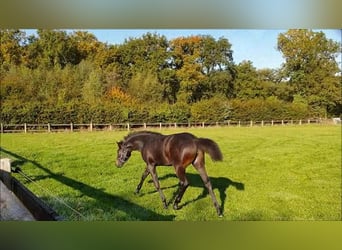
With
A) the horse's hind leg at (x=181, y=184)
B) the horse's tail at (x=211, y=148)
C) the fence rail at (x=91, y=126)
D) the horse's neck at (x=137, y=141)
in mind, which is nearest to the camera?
the horse's tail at (x=211, y=148)

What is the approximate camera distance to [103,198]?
3.59 m

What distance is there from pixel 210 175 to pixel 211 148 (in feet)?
1.05

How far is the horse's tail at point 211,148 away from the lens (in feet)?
11.0

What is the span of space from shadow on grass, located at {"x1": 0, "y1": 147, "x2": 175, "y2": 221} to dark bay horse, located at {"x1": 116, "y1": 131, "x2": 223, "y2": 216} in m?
0.14

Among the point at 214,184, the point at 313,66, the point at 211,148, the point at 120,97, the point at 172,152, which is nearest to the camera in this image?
the point at 211,148

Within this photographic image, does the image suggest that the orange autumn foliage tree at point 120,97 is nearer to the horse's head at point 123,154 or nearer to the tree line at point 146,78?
the tree line at point 146,78

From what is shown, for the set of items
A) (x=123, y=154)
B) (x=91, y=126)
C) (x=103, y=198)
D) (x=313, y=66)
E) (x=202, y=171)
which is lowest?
(x=103, y=198)

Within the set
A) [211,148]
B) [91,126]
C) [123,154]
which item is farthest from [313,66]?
[91,126]

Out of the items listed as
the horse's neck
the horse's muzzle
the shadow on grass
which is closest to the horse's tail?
the horse's neck

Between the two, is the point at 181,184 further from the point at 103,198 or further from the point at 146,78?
the point at 146,78

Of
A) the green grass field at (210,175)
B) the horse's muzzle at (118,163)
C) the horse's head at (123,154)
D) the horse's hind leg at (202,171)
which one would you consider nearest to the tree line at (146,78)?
the green grass field at (210,175)

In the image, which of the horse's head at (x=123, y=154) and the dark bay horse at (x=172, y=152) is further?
the horse's head at (x=123, y=154)

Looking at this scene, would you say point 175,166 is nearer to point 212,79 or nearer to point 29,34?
point 212,79
